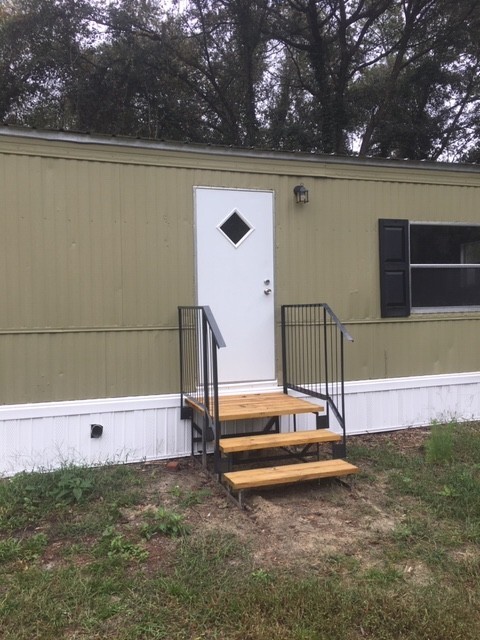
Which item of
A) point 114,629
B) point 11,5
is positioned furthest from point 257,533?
point 11,5

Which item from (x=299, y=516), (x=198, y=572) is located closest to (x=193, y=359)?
(x=299, y=516)

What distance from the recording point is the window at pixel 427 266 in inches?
219

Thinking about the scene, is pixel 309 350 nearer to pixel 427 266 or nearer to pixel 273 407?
pixel 273 407

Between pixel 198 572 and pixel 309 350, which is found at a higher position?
pixel 309 350

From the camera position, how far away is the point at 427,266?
18.8ft

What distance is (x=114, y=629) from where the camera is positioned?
2400 mm

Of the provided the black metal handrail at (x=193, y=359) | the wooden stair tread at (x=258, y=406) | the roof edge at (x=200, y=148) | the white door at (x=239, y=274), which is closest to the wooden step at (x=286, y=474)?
the wooden stair tread at (x=258, y=406)

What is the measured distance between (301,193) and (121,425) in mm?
2663

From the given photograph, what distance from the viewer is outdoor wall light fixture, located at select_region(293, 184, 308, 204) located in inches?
203

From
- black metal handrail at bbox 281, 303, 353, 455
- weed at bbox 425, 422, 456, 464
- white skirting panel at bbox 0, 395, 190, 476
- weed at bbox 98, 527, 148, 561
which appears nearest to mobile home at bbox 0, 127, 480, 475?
white skirting panel at bbox 0, 395, 190, 476

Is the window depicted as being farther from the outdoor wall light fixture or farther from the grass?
the grass

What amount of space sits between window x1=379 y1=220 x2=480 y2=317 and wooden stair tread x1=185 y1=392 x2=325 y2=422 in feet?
5.17

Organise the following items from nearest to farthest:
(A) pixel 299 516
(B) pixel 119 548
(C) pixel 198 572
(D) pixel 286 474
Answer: (C) pixel 198 572 < (B) pixel 119 548 < (A) pixel 299 516 < (D) pixel 286 474

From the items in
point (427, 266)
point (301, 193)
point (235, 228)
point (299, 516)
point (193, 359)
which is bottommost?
point (299, 516)
